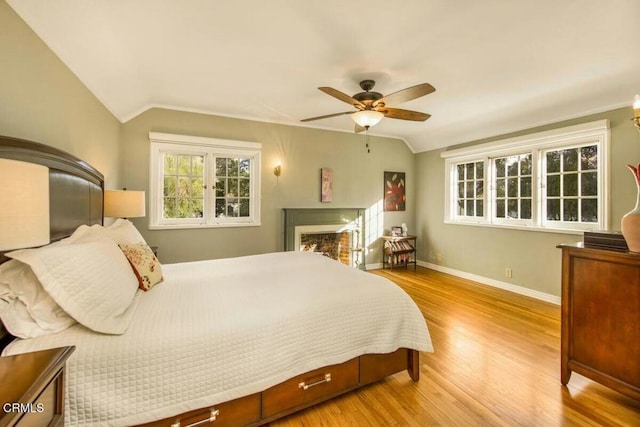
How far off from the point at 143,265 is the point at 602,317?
2952 millimetres

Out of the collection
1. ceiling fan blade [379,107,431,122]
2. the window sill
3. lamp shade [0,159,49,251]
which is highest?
ceiling fan blade [379,107,431,122]

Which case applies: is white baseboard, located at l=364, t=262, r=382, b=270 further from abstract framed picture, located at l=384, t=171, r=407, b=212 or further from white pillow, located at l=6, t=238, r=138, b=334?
white pillow, located at l=6, t=238, r=138, b=334

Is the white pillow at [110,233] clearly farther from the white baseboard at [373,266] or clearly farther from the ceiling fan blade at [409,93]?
the white baseboard at [373,266]

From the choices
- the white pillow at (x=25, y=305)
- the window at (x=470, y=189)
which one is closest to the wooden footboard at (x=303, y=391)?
the white pillow at (x=25, y=305)

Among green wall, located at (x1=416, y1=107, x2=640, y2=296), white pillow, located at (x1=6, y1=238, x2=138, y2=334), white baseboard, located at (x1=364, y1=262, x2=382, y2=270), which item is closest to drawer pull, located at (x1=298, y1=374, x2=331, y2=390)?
white pillow, located at (x1=6, y1=238, x2=138, y2=334)

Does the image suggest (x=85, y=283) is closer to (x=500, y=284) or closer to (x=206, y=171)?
(x=206, y=171)

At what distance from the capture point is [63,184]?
171 cm

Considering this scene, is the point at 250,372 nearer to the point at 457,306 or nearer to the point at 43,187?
the point at 43,187

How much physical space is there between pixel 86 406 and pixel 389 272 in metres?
4.40

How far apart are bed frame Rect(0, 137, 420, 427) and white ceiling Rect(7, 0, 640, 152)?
2.58ft

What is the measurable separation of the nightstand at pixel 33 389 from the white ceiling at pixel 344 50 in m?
1.74

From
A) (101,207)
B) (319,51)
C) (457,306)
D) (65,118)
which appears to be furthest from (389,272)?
(65,118)

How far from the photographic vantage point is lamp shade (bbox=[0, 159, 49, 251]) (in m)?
0.75

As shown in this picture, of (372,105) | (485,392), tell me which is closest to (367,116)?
(372,105)
